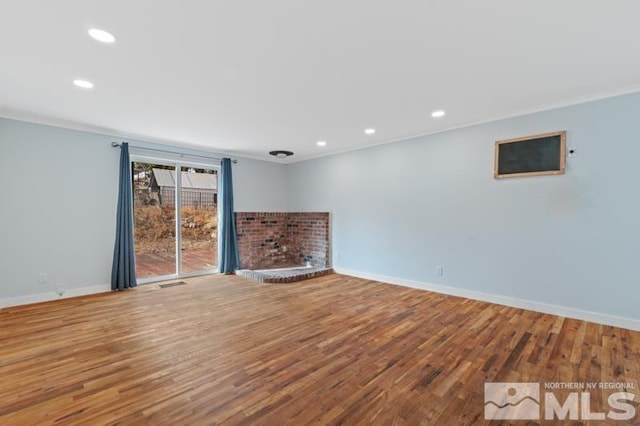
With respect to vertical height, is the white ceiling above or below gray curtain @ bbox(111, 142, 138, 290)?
above

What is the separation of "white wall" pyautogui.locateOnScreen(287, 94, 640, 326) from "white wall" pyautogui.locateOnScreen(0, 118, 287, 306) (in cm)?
411

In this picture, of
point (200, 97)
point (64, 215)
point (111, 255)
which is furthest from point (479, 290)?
point (64, 215)

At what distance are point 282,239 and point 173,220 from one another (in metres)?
2.43

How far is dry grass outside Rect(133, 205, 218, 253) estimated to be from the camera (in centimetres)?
485

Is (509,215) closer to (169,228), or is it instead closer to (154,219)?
(169,228)

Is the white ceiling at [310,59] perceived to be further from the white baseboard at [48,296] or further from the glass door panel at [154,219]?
the white baseboard at [48,296]

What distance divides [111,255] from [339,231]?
3.93 meters

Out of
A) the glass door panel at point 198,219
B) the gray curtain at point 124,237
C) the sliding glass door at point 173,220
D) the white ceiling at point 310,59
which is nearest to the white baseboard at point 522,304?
the white ceiling at point 310,59

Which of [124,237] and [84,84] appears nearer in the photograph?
[84,84]

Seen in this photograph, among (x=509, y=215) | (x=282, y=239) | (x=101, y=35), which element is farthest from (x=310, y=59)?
(x=282, y=239)

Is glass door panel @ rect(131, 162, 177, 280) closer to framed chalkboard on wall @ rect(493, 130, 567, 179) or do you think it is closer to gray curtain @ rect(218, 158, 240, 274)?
gray curtain @ rect(218, 158, 240, 274)

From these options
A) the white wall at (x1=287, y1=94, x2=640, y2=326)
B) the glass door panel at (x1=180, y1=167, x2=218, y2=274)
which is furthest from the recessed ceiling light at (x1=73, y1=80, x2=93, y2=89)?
the white wall at (x1=287, y1=94, x2=640, y2=326)

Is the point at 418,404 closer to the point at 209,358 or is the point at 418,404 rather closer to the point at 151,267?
the point at 209,358

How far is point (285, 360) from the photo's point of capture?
2.35m
